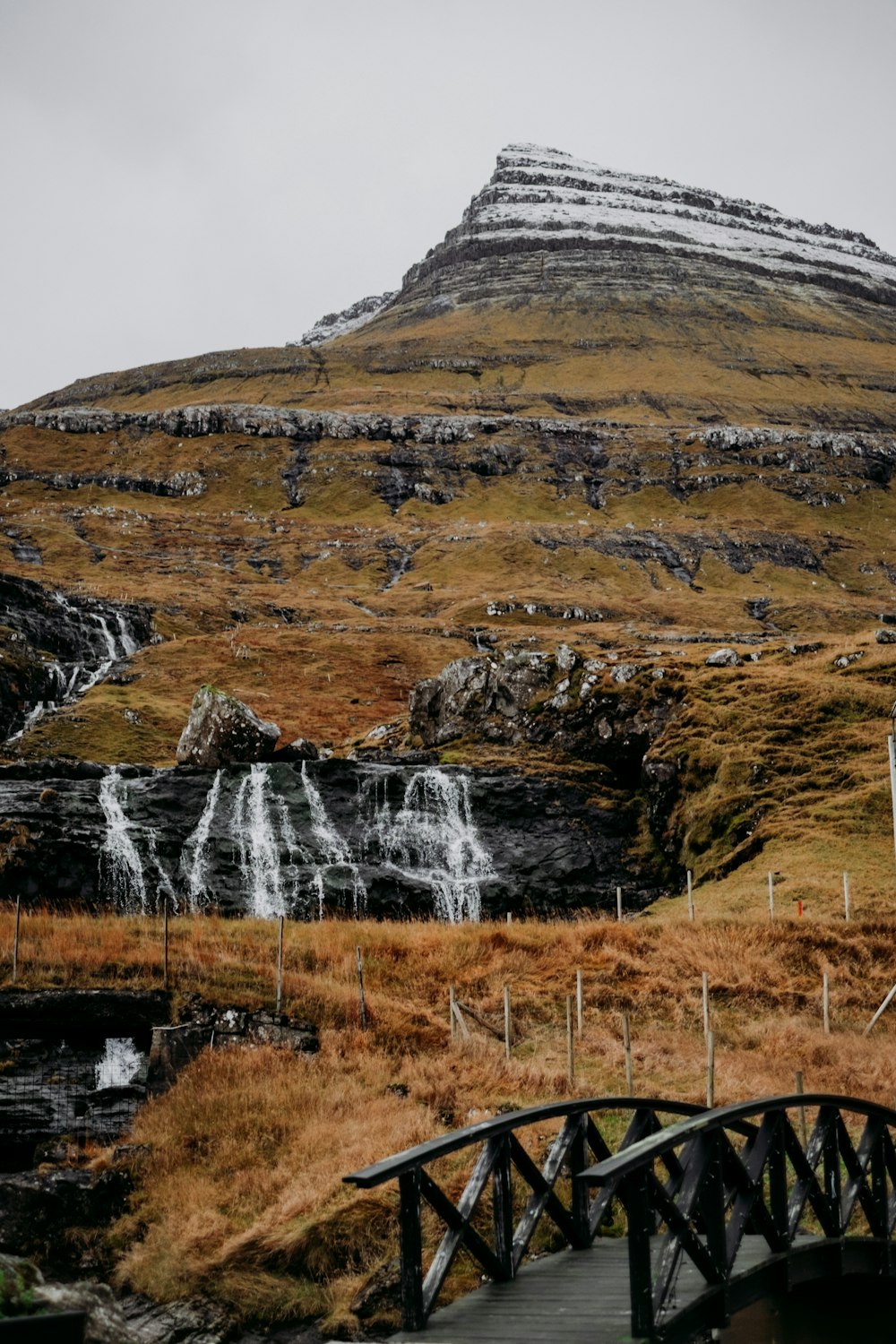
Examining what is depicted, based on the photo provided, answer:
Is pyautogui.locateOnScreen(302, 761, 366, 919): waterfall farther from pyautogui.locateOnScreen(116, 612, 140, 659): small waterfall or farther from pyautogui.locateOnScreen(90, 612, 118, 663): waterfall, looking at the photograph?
pyautogui.locateOnScreen(116, 612, 140, 659): small waterfall

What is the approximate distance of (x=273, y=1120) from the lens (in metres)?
22.3

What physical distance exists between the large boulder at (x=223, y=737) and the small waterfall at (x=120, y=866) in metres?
7.18

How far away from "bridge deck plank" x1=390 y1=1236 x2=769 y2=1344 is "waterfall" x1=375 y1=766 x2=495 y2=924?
115 feet

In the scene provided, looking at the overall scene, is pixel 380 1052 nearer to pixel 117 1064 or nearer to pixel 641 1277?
pixel 117 1064

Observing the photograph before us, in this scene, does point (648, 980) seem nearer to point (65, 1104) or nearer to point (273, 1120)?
point (273, 1120)

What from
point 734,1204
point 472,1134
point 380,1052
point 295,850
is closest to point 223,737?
point 295,850

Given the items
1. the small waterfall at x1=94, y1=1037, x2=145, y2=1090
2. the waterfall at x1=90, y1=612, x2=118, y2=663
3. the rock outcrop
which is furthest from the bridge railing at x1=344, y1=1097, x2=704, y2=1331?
the waterfall at x1=90, y1=612, x2=118, y2=663

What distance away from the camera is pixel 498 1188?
1150cm

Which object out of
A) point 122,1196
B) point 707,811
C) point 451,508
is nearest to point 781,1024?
point 122,1196

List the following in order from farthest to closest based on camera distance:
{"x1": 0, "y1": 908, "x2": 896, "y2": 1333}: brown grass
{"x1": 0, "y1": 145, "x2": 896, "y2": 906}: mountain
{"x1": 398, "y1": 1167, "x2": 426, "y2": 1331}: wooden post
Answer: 1. {"x1": 0, "y1": 145, "x2": 896, "y2": 906}: mountain
2. {"x1": 0, "y1": 908, "x2": 896, "y2": 1333}: brown grass
3. {"x1": 398, "y1": 1167, "x2": 426, "y2": 1331}: wooden post

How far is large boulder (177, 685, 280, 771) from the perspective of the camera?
5700cm

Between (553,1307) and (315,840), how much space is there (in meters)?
40.6

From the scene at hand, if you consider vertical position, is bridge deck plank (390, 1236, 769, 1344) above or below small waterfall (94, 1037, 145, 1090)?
above

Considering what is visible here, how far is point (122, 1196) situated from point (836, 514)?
565 feet
